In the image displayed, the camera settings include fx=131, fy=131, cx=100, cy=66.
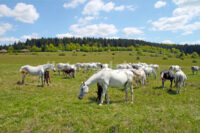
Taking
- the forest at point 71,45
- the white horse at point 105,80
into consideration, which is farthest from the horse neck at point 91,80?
the forest at point 71,45

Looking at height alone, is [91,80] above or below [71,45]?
below

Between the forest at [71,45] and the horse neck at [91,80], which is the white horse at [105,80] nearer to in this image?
the horse neck at [91,80]

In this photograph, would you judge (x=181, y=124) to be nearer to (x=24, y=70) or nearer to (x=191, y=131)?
(x=191, y=131)

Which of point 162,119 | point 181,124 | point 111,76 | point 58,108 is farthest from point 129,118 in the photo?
point 58,108

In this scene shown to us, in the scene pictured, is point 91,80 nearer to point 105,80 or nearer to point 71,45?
point 105,80

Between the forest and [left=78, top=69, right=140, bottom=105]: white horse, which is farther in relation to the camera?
the forest

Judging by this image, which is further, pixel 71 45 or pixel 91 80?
pixel 71 45

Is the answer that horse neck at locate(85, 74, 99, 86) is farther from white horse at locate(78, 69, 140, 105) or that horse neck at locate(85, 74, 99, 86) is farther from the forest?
the forest

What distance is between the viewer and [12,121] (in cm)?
655

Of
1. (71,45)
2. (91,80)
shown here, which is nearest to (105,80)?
(91,80)

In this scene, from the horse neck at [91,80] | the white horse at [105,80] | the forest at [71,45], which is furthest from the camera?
the forest at [71,45]

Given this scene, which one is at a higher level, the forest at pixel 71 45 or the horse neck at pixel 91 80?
the forest at pixel 71 45

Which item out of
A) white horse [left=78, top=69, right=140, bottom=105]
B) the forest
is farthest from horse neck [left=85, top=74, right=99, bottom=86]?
the forest

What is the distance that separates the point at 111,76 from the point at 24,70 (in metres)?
12.2
